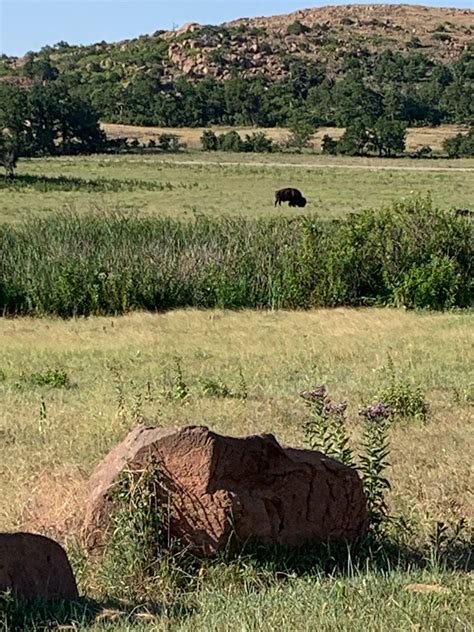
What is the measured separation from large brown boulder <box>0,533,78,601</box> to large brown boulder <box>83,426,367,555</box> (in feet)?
2.38

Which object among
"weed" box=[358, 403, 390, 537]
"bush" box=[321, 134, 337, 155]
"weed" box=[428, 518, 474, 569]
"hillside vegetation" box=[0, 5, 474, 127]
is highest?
"hillside vegetation" box=[0, 5, 474, 127]

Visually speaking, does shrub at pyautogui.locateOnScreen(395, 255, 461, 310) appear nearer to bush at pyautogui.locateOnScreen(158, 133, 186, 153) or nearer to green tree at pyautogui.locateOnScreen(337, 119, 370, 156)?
green tree at pyautogui.locateOnScreen(337, 119, 370, 156)

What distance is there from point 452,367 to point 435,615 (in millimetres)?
10866


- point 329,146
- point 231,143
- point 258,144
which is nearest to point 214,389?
point 329,146

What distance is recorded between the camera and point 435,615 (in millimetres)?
4977

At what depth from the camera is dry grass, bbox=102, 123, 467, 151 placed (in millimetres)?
110875

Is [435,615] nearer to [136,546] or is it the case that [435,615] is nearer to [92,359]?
[136,546]

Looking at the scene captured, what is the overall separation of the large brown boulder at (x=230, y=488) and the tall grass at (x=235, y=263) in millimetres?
15129

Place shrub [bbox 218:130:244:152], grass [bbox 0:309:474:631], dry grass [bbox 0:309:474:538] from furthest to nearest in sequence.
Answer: shrub [bbox 218:130:244:152] → dry grass [bbox 0:309:474:538] → grass [bbox 0:309:474:631]

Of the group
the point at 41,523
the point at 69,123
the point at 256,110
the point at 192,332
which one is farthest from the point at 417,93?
the point at 41,523

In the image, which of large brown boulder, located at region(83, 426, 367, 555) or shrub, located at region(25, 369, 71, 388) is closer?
large brown boulder, located at region(83, 426, 367, 555)

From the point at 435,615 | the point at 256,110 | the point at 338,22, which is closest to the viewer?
the point at 435,615

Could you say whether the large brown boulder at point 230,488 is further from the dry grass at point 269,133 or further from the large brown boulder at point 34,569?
the dry grass at point 269,133

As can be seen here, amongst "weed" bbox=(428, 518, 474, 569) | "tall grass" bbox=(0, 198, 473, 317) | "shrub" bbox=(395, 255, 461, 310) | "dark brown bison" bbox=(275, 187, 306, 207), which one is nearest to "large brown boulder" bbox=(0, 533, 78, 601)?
"weed" bbox=(428, 518, 474, 569)
